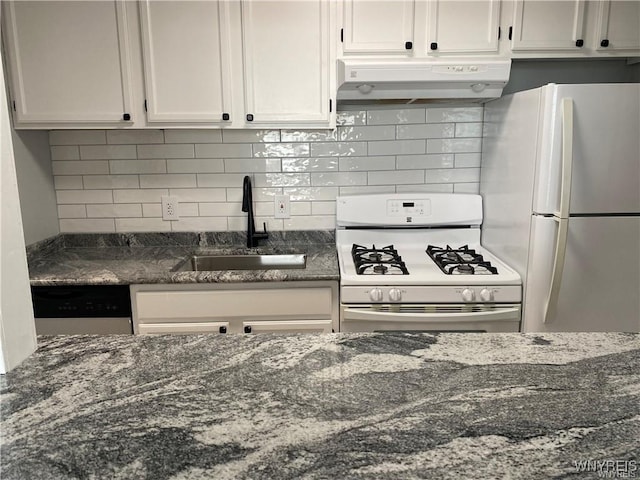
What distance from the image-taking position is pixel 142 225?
2.70m

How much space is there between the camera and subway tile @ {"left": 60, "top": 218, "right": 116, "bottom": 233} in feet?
8.78

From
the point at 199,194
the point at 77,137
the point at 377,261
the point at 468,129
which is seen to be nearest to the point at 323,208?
the point at 377,261

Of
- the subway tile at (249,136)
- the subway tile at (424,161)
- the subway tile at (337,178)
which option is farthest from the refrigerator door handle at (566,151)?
the subway tile at (249,136)

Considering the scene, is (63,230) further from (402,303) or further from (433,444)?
(433,444)

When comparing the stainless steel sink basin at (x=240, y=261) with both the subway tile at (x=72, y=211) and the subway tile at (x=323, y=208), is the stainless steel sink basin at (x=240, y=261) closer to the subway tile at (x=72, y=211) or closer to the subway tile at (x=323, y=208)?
the subway tile at (x=323, y=208)

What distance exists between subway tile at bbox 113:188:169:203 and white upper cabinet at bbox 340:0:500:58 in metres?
1.25

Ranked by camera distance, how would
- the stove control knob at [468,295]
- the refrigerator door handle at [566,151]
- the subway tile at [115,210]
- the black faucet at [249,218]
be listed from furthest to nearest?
the subway tile at [115,210] → the black faucet at [249,218] → the stove control knob at [468,295] → the refrigerator door handle at [566,151]

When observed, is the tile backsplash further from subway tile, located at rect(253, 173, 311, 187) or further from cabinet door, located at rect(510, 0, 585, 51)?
cabinet door, located at rect(510, 0, 585, 51)

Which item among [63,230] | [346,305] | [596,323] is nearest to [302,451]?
[346,305]

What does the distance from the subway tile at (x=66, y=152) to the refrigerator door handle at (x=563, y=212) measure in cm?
234

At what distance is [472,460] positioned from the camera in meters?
0.71

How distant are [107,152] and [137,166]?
6.7 inches

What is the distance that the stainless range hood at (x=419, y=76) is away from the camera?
6.78ft

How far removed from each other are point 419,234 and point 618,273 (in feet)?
3.16
